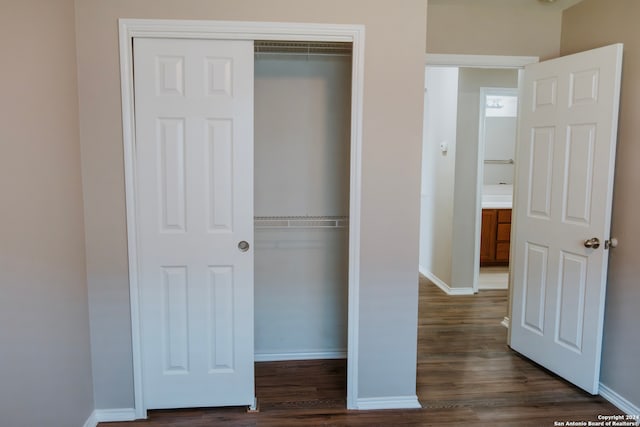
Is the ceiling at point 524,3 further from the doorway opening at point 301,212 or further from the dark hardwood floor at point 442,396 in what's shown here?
the dark hardwood floor at point 442,396

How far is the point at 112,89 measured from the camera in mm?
2262

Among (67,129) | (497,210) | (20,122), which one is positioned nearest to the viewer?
(20,122)

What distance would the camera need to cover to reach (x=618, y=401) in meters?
2.60

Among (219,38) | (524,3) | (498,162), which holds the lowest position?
(498,162)

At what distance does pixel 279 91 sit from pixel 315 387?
198 cm

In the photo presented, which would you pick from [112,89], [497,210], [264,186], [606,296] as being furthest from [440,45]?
[497,210]

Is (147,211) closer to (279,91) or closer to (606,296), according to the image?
(279,91)

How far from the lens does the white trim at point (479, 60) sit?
3121 mm

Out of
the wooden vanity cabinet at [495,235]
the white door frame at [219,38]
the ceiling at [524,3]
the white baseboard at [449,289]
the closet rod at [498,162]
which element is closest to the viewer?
the white door frame at [219,38]

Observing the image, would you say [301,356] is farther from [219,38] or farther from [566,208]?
[219,38]

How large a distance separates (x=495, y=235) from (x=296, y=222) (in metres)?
3.74

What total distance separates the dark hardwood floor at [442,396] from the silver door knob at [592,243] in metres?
0.93

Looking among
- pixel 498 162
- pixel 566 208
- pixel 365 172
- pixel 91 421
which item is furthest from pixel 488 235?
pixel 91 421

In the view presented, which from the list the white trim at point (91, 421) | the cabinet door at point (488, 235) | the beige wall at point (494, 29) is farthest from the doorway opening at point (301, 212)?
the cabinet door at point (488, 235)
